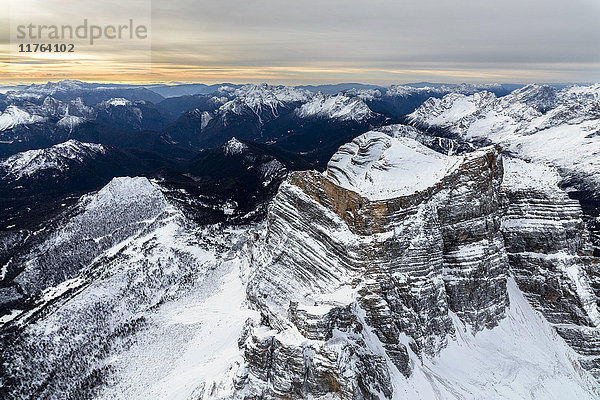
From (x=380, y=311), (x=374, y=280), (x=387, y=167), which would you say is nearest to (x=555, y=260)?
(x=387, y=167)

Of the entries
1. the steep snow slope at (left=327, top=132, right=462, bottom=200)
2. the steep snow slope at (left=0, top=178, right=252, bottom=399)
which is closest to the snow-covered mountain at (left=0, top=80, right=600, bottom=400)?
the steep snow slope at (left=327, top=132, right=462, bottom=200)

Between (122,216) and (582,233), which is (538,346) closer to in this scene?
(582,233)

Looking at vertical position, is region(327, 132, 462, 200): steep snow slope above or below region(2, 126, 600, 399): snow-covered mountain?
above

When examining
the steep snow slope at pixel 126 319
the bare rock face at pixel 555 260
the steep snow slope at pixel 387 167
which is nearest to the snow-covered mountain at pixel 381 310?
the bare rock face at pixel 555 260

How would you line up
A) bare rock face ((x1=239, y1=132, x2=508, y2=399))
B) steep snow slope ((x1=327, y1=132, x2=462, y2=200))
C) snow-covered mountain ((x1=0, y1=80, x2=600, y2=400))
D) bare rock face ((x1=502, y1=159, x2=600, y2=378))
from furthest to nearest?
steep snow slope ((x1=327, y1=132, x2=462, y2=200)), bare rock face ((x1=502, y1=159, x2=600, y2=378)), snow-covered mountain ((x1=0, y1=80, x2=600, y2=400)), bare rock face ((x1=239, y1=132, x2=508, y2=399))

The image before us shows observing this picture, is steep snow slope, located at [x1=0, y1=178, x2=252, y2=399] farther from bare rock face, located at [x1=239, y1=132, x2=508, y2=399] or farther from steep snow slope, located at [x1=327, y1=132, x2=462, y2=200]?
steep snow slope, located at [x1=327, y1=132, x2=462, y2=200]
